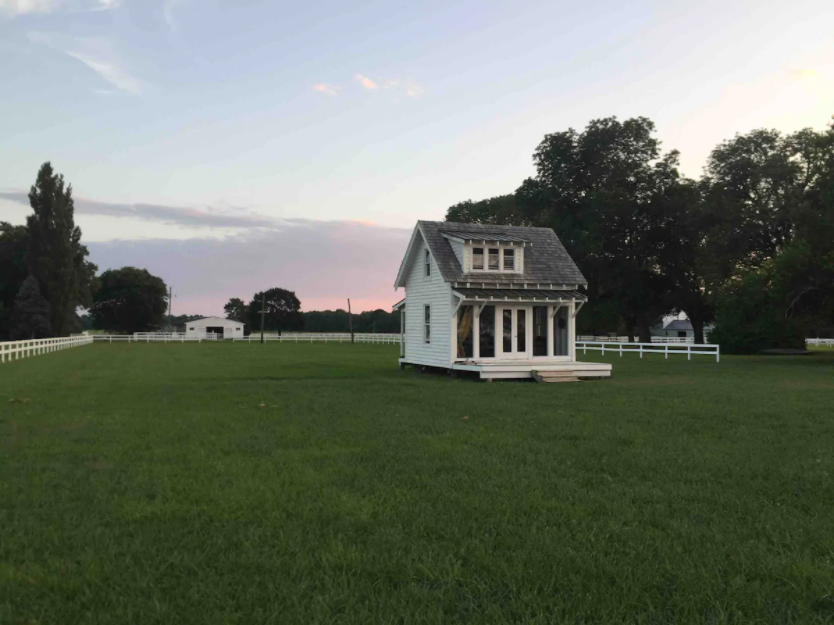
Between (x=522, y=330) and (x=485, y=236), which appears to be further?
(x=485, y=236)

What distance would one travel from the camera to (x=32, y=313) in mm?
61688

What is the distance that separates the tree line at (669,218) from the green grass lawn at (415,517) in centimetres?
3377

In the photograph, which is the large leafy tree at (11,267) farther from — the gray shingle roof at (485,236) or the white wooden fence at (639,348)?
the gray shingle roof at (485,236)

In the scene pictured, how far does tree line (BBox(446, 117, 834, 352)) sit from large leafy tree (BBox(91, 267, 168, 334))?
65.6 m

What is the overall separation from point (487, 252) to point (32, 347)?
26438 millimetres

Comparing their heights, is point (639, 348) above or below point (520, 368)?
above

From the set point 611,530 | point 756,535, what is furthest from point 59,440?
point 756,535

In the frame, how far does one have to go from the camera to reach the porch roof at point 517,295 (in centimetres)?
2388

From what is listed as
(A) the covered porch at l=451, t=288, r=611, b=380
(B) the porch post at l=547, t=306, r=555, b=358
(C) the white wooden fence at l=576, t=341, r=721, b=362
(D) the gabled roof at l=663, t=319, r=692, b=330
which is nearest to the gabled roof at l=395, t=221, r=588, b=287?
(A) the covered porch at l=451, t=288, r=611, b=380

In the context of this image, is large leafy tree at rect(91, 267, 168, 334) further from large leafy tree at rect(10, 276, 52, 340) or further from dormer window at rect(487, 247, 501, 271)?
dormer window at rect(487, 247, 501, 271)

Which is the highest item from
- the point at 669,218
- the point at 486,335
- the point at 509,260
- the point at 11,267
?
the point at 669,218

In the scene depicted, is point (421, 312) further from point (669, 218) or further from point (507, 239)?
point (669, 218)

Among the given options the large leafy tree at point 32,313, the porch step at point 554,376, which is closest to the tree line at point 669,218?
the porch step at point 554,376

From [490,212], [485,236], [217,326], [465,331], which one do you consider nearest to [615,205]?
[490,212]
